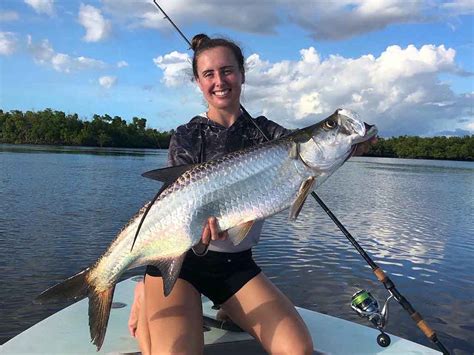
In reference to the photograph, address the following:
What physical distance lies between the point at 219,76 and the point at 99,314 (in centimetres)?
219

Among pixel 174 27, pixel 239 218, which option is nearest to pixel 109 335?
pixel 239 218

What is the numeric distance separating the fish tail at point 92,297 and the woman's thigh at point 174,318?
17.9 inches

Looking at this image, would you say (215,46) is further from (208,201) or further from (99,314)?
(99,314)

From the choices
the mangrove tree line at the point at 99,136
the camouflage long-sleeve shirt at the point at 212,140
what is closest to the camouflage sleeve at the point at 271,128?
the camouflage long-sleeve shirt at the point at 212,140

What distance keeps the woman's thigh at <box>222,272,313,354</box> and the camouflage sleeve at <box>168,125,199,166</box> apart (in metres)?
1.18

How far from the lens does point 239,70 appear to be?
4.66 meters

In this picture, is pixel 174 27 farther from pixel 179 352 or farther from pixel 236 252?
pixel 179 352

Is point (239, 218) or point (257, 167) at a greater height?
point (257, 167)

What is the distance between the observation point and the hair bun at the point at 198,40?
4777 millimetres

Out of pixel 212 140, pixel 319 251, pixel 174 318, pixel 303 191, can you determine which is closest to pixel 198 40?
pixel 212 140

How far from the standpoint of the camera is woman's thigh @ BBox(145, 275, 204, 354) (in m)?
3.91

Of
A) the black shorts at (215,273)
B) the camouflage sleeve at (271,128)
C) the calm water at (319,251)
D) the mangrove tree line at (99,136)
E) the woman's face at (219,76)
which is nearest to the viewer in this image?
the black shorts at (215,273)

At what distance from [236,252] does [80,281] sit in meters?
1.34

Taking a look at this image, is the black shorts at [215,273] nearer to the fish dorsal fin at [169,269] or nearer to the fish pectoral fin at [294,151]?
the fish dorsal fin at [169,269]
